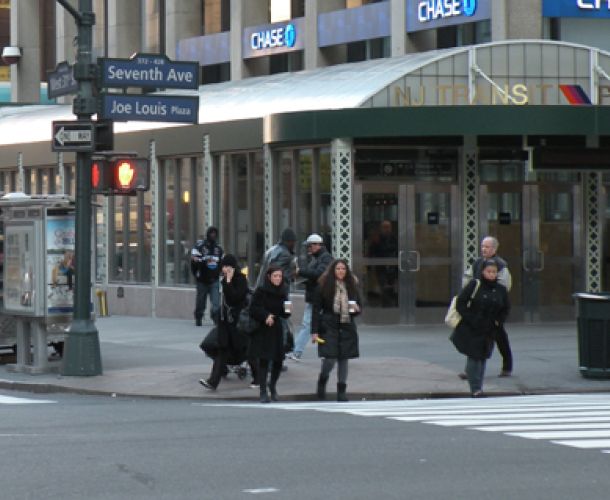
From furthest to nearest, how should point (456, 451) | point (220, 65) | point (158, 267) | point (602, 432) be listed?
point (220, 65) → point (158, 267) → point (602, 432) → point (456, 451)

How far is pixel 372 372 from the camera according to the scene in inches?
817

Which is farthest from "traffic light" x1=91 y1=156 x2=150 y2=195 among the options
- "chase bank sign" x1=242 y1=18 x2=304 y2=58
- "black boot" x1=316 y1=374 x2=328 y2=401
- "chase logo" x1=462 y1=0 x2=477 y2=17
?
"chase bank sign" x1=242 y1=18 x2=304 y2=58

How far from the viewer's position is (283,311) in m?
18.4

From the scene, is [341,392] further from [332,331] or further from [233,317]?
[233,317]

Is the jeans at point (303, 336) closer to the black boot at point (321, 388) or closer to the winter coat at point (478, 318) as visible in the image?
the black boot at point (321, 388)

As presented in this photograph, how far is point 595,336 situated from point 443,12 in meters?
17.5

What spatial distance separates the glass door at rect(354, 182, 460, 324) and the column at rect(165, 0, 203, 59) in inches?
765

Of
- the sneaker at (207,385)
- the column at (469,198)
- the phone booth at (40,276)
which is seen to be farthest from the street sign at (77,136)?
Answer: the column at (469,198)

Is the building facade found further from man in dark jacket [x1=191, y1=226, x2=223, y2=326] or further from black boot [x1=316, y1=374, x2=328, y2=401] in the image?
black boot [x1=316, y1=374, x2=328, y2=401]

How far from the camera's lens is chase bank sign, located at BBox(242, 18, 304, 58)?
41.8 m

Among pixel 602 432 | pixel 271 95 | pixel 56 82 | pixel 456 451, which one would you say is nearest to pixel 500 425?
pixel 602 432

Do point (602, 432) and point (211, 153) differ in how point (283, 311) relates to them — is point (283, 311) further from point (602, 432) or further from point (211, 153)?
point (211, 153)

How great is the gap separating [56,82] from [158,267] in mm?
12881

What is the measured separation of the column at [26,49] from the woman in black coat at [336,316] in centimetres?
3848
